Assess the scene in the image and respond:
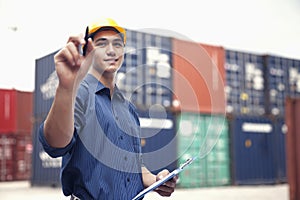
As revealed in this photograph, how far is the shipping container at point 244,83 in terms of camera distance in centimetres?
1202

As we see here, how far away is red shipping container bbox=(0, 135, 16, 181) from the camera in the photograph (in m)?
14.6

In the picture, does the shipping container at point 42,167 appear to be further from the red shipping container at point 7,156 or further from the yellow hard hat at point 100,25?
the yellow hard hat at point 100,25

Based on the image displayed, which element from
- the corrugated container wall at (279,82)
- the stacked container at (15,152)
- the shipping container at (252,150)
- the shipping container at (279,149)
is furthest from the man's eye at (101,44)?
the stacked container at (15,152)

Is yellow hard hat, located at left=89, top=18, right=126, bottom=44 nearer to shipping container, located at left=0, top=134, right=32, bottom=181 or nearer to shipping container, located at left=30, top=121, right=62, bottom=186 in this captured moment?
shipping container, located at left=30, top=121, right=62, bottom=186

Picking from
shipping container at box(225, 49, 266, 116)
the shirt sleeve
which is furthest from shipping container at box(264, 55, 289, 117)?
the shirt sleeve

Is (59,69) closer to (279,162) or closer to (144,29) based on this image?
(144,29)

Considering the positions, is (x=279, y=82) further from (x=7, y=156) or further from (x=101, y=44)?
(x=101, y=44)

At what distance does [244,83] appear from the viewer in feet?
40.6

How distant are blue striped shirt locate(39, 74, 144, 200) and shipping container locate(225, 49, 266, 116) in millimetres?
10691

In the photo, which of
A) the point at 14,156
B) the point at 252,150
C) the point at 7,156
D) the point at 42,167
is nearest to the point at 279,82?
the point at 252,150

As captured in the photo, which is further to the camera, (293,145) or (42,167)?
(42,167)

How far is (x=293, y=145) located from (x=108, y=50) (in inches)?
239

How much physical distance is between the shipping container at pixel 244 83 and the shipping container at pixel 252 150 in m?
0.30

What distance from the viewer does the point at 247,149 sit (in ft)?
40.0
